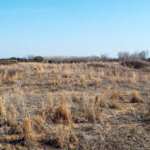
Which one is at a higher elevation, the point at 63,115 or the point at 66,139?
the point at 63,115

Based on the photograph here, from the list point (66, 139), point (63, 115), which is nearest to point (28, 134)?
point (66, 139)

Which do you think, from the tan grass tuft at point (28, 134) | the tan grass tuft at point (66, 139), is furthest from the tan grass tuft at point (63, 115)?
the tan grass tuft at point (28, 134)

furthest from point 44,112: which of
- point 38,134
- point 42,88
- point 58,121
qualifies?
point 42,88

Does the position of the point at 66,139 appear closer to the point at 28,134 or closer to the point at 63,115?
the point at 28,134

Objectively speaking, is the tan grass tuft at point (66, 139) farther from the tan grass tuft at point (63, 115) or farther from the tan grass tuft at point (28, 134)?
the tan grass tuft at point (63, 115)

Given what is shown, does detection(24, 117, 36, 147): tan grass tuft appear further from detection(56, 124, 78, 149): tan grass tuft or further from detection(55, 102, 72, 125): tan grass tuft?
detection(55, 102, 72, 125): tan grass tuft

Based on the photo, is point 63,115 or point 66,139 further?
point 63,115

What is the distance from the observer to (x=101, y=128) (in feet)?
13.9

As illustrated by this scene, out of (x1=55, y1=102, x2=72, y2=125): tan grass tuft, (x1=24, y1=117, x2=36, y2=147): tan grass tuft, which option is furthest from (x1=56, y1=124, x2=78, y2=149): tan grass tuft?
(x1=55, y1=102, x2=72, y2=125): tan grass tuft

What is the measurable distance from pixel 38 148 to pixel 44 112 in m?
1.33

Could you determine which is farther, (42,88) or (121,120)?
(42,88)

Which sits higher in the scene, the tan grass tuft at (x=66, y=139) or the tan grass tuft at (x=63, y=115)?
the tan grass tuft at (x=63, y=115)

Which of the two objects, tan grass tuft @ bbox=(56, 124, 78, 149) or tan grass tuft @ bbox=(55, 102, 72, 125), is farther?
tan grass tuft @ bbox=(55, 102, 72, 125)

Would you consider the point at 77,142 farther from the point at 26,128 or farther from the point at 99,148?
the point at 26,128
